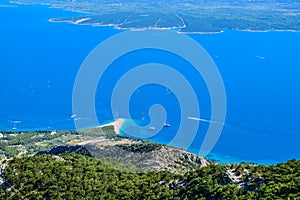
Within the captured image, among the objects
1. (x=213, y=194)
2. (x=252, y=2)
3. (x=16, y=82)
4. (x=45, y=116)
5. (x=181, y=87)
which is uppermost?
(x=252, y=2)

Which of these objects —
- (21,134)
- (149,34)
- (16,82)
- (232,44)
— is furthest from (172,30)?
(21,134)

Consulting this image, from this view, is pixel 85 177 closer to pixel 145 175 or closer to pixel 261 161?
pixel 145 175

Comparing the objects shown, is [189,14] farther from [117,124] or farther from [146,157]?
[146,157]

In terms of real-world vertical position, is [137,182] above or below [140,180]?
below

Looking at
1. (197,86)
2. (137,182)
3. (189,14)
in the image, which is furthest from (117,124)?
(189,14)

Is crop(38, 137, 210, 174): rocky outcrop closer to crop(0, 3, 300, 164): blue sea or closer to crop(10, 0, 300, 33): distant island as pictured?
crop(0, 3, 300, 164): blue sea

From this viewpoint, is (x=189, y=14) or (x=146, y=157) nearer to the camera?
(x=146, y=157)
